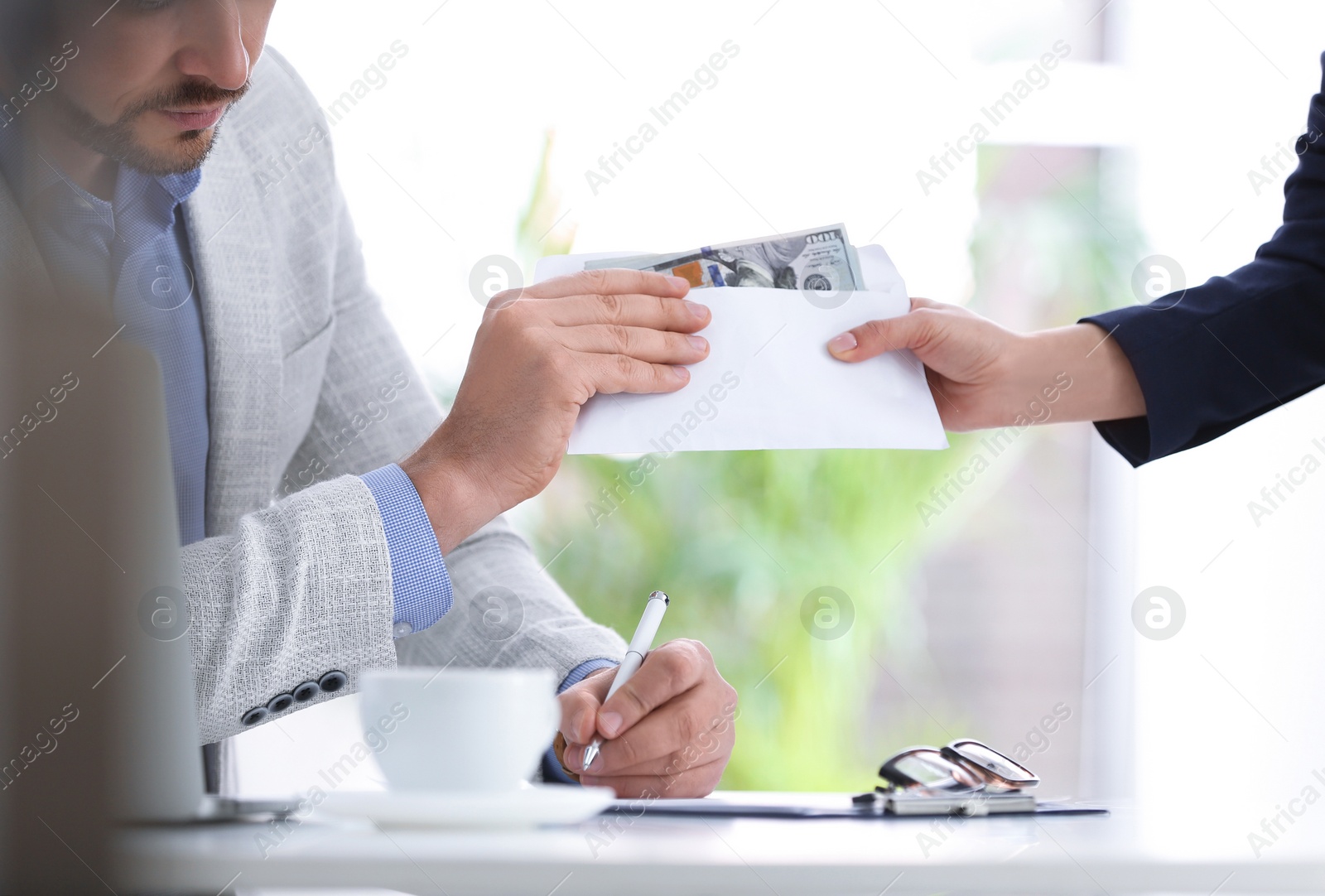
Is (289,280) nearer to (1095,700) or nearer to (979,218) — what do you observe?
(979,218)

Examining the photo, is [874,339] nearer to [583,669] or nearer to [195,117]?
[583,669]

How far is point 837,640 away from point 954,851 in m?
2.24

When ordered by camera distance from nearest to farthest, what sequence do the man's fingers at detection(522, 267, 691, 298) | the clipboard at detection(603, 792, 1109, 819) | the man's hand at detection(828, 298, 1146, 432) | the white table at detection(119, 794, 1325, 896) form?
the white table at detection(119, 794, 1325, 896) < the clipboard at detection(603, 792, 1109, 819) < the man's fingers at detection(522, 267, 691, 298) < the man's hand at detection(828, 298, 1146, 432)

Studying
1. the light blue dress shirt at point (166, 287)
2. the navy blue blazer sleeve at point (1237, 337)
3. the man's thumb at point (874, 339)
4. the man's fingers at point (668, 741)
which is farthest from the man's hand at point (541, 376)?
the navy blue blazer sleeve at point (1237, 337)

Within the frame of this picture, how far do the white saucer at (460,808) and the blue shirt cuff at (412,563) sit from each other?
0.36 metres

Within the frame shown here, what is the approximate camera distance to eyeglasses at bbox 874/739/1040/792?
75 cm

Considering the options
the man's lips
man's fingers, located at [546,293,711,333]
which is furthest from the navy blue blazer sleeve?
the man's lips

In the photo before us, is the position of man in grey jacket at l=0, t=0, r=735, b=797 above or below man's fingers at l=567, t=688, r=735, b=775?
above

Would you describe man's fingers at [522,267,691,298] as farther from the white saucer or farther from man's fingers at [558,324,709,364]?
the white saucer

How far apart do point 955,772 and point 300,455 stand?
3.27 ft

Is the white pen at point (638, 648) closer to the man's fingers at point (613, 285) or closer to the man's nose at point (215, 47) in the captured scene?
the man's fingers at point (613, 285)

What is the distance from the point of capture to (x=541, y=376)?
93cm

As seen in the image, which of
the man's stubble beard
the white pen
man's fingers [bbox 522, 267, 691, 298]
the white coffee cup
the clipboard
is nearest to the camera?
the white coffee cup

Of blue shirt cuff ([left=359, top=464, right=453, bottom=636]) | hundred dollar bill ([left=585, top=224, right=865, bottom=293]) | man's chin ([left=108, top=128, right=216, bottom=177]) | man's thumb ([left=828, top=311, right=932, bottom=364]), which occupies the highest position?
man's chin ([left=108, top=128, right=216, bottom=177])
